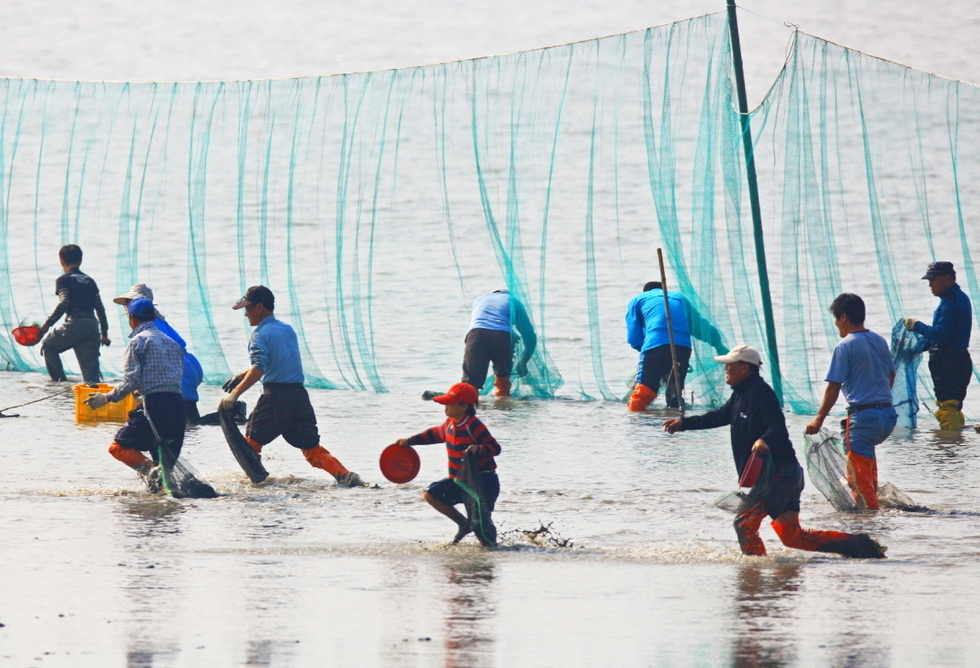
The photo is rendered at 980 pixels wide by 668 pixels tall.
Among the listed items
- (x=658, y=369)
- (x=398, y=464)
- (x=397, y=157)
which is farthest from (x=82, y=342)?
(x=398, y=464)

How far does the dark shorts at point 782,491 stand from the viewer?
26.0ft

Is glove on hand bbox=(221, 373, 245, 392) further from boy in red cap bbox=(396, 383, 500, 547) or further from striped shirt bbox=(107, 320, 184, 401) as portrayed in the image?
boy in red cap bbox=(396, 383, 500, 547)

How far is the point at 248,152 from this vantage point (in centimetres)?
1593

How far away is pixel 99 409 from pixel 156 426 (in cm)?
325

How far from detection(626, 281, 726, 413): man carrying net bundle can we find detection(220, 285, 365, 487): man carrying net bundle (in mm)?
4259

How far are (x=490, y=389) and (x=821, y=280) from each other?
3460 mm

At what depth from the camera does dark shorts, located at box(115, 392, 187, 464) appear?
9750 mm

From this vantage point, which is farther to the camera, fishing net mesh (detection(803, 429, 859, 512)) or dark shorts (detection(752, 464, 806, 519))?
fishing net mesh (detection(803, 429, 859, 512))

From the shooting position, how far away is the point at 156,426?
384 inches

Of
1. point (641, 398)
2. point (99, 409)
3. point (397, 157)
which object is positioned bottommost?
point (641, 398)

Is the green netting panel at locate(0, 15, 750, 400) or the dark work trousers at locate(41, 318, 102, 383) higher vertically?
the green netting panel at locate(0, 15, 750, 400)

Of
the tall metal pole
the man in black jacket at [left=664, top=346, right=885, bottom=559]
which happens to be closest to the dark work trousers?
the tall metal pole

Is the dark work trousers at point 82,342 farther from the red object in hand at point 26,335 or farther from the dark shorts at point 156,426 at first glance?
the dark shorts at point 156,426

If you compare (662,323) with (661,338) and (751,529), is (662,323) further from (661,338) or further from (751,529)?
(751,529)
